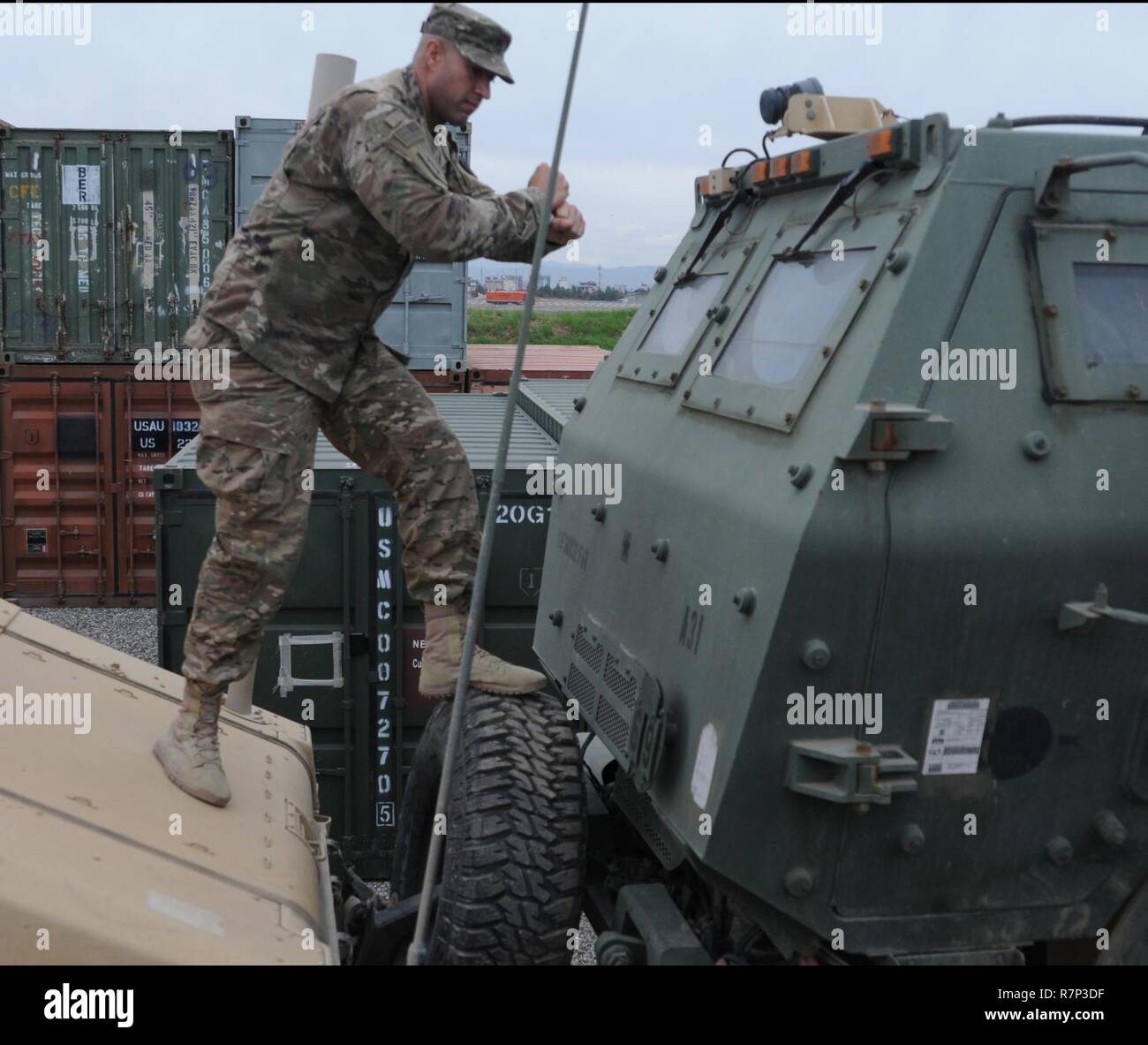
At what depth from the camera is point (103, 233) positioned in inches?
469

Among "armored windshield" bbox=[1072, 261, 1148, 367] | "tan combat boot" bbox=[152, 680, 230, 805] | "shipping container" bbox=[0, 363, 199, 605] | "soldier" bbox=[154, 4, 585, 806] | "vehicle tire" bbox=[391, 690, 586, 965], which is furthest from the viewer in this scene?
"shipping container" bbox=[0, 363, 199, 605]

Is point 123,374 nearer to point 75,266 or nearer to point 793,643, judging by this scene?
point 75,266

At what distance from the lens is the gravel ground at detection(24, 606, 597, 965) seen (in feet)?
33.9

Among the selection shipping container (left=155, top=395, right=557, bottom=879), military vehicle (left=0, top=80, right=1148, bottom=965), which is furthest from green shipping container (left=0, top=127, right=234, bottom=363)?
military vehicle (left=0, top=80, right=1148, bottom=965)

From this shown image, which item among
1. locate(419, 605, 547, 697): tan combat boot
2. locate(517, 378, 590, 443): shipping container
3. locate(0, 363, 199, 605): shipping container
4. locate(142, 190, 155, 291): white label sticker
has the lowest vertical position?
locate(0, 363, 199, 605): shipping container

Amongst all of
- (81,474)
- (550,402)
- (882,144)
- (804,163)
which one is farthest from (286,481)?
(81,474)

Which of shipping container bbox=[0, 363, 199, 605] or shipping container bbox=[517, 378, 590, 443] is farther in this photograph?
shipping container bbox=[0, 363, 199, 605]

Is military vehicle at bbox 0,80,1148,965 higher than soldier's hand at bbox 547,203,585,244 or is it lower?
lower

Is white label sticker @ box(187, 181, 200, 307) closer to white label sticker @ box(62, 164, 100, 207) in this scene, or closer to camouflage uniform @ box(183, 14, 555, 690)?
white label sticker @ box(62, 164, 100, 207)

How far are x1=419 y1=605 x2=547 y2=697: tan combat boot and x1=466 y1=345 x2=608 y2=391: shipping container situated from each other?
7203 mm

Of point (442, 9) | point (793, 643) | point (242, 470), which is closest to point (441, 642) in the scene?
point (242, 470)

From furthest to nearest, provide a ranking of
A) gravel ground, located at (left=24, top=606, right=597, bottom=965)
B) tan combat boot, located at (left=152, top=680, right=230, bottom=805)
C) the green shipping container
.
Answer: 1. the green shipping container
2. gravel ground, located at (left=24, top=606, right=597, bottom=965)
3. tan combat boot, located at (left=152, top=680, right=230, bottom=805)

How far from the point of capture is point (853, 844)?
2900 mm

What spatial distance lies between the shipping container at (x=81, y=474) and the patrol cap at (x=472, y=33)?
8.72 m
